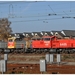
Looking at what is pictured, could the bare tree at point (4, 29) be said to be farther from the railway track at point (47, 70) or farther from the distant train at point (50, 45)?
the railway track at point (47, 70)

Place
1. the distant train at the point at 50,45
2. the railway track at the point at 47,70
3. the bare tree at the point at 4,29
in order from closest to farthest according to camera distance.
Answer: the railway track at the point at 47,70 → the distant train at the point at 50,45 → the bare tree at the point at 4,29

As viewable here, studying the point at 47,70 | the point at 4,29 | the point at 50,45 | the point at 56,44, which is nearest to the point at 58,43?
the point at 56,44

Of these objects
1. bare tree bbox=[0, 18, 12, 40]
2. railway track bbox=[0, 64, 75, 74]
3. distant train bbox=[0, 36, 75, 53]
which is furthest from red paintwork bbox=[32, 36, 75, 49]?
bare tree bbox=[0, 18, 12, 40]

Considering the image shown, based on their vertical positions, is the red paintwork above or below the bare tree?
below

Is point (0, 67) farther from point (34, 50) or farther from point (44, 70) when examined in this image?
point (34, 50)

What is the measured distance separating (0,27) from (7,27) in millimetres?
4781

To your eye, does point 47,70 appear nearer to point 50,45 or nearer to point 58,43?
point 58,43

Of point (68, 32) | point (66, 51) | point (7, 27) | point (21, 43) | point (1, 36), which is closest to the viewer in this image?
point (66, 51)

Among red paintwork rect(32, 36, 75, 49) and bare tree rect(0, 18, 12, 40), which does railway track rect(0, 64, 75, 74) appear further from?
bare tree rect(0, 18, 12, 40)

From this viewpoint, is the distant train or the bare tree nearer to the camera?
the distant train

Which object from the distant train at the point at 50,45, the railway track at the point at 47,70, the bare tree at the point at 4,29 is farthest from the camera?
the bare tree at the point at 4,29

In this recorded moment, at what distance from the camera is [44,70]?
40.9ft

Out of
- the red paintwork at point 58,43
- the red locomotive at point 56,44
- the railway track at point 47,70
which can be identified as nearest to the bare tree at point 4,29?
the red locomotive at point 56,44

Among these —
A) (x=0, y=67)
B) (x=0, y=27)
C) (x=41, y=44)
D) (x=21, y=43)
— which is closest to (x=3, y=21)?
(x=0, y=27)
